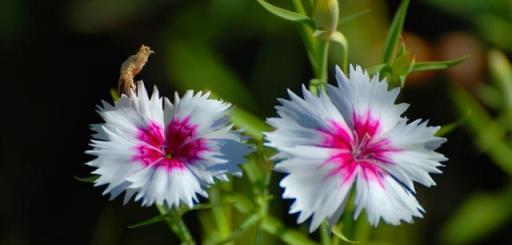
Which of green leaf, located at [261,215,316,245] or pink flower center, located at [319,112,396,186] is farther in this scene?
green leaf, located at [261,215,316,245]

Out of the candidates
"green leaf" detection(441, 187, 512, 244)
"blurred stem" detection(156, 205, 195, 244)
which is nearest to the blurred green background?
"green leaf" detection(441, 187, 512, 244)

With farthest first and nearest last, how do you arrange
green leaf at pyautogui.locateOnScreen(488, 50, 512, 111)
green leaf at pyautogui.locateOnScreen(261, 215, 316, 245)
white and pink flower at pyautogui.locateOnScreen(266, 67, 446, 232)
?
green leaf at pyautogui.locateOnScreen(488, 50, 512, 111), green leaf at pyautogui.locateOnScreen(261, 215, 316, 245), white and pink flower at pyautogui.locateOnScreen(266, 67, 446, 232)

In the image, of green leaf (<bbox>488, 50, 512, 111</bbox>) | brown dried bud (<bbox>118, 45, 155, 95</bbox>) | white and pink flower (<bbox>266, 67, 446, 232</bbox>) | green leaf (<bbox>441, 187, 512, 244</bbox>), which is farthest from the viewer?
green leaf (<bbox>441, 187, 512, 244</bbox>)

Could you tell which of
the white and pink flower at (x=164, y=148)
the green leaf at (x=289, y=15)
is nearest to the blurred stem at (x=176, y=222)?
the white and pink flower at (x=164, y=148)

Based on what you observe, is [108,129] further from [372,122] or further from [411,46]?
[411,46]

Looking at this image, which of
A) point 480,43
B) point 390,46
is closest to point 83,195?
point 480,43

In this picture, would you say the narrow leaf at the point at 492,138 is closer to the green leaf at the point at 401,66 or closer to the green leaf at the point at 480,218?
the green leaf at the point at 480,218

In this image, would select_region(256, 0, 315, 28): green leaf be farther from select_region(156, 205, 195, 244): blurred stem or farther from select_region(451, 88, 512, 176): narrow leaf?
select_region(451, 88, 512, 176): narrow leaf

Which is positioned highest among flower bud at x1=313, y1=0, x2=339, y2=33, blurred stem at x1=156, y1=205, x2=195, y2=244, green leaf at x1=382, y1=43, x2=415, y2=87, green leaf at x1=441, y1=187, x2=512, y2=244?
flower bud at x1=313, y1=0, x2=339, y2=33
